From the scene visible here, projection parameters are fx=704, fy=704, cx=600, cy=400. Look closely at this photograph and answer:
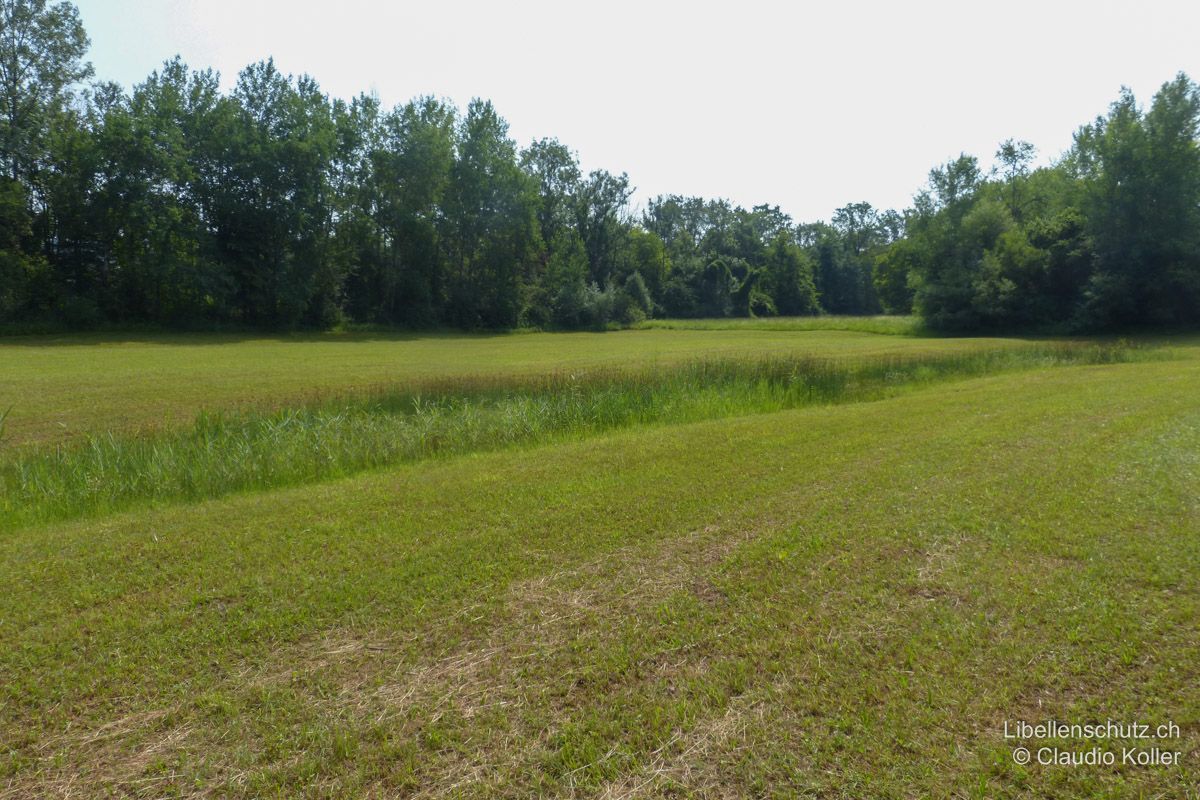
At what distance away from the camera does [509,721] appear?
3.38m

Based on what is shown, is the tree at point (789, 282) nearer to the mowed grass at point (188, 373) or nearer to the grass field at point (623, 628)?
the mowed grass at point (188, 373)

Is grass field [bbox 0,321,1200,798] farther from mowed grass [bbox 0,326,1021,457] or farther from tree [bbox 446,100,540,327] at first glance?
tree [bbox 446,100,540,327]

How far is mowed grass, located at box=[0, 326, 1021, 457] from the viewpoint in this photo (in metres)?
13.7

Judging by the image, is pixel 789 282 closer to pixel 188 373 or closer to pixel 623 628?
pixel 188 373

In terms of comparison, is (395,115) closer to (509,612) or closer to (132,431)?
(132,431)

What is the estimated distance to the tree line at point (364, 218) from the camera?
1618 inches

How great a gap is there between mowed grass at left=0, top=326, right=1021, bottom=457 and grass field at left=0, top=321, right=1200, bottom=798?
7253mm

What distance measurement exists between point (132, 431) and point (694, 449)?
31.7ft

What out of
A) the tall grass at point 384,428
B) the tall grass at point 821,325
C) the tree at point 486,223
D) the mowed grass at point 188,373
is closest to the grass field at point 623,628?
the tall grass at point 384,428

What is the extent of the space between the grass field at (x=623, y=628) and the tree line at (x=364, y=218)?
139 ft

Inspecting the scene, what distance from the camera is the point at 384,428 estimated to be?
11.8 meters

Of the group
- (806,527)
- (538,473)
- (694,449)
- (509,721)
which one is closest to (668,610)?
(509,721)

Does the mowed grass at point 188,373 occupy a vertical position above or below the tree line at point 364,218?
below

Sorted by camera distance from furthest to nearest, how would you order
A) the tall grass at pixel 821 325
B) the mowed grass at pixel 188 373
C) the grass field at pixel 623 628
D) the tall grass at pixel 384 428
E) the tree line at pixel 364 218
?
A: the tall grass at pixel 821 325 → the tree line at pixel 364 218 → the mowed grass at pixel 188 373 → the tall grass at pixel 384 428 → the grass field at pixel 623 628
